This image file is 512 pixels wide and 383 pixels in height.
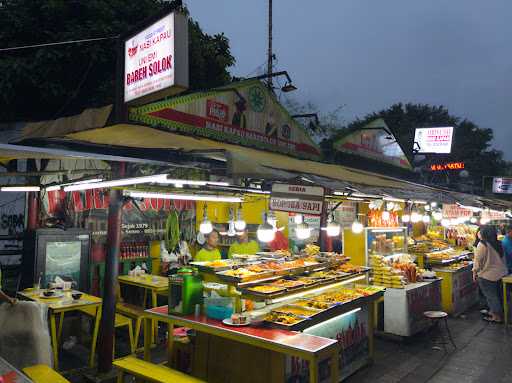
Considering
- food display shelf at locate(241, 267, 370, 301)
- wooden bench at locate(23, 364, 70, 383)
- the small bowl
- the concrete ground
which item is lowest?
the concrete ground

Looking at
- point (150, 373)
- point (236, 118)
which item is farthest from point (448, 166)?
point (150, 373)

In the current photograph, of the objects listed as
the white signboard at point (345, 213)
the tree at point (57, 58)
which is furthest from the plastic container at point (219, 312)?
the tree at point (57, 58)

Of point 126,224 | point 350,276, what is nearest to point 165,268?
point 126,224

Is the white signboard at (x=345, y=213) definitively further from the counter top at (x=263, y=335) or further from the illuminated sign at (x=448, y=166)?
the illuminated sign at (x=448, y=166)

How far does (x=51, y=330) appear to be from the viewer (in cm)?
700

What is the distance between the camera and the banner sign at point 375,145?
15615 mm

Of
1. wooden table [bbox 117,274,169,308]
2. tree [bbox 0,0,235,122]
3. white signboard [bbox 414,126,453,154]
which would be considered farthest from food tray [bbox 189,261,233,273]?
white signboard [bbox 414,126,453,154]

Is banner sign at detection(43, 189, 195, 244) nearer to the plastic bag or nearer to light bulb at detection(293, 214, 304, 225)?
light bulb at detection(293, 214, 304, 225)

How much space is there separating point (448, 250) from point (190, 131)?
1074 centimetres

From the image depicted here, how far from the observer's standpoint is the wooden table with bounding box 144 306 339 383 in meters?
4.46

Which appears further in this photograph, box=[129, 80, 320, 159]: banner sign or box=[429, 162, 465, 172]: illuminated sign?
box=[429, 162, 465, 172]: illuminated sign

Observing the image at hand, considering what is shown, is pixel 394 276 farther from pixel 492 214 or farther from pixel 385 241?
pixel 492 214

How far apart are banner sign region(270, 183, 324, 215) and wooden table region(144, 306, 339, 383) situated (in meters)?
1.91

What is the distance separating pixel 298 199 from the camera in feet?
21.1
